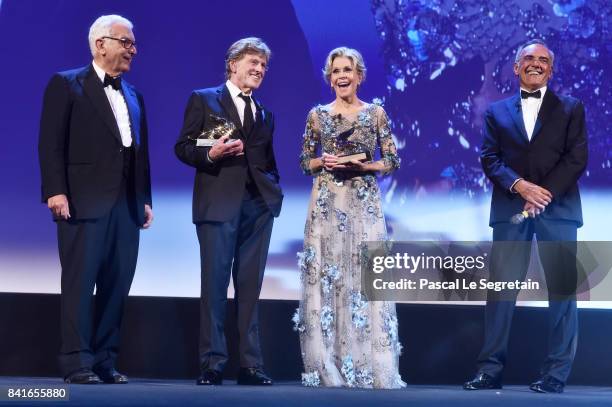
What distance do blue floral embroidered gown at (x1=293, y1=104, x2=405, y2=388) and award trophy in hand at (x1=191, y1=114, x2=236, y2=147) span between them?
1.41 ft

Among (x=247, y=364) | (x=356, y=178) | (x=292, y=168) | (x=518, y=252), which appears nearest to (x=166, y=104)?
(x=292, y=168)

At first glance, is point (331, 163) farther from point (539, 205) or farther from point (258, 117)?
point (539, 205)

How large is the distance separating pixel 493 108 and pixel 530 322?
1.21 m

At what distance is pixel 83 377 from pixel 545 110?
2.33m

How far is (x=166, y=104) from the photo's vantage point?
5.36m

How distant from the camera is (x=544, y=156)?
14.5 feet

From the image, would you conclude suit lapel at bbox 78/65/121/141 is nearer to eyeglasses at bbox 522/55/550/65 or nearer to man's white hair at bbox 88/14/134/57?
man's white hair at bbox 88/14/134/57

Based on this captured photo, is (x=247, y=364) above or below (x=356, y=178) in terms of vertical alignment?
below

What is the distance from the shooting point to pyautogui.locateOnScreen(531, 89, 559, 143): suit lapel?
4441 millimetres

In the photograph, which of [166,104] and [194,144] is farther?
[166,104]

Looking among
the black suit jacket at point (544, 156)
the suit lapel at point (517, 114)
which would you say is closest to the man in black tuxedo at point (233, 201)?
the black suit jacket at point (544, 156)

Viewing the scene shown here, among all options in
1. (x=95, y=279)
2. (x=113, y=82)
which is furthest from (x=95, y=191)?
(x=113, y=82)

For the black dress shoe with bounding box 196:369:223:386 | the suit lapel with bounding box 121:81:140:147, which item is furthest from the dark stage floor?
the suit lapel with bounding box 121:81:140:147

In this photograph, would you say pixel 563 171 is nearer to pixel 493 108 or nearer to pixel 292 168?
pixel 493 108
